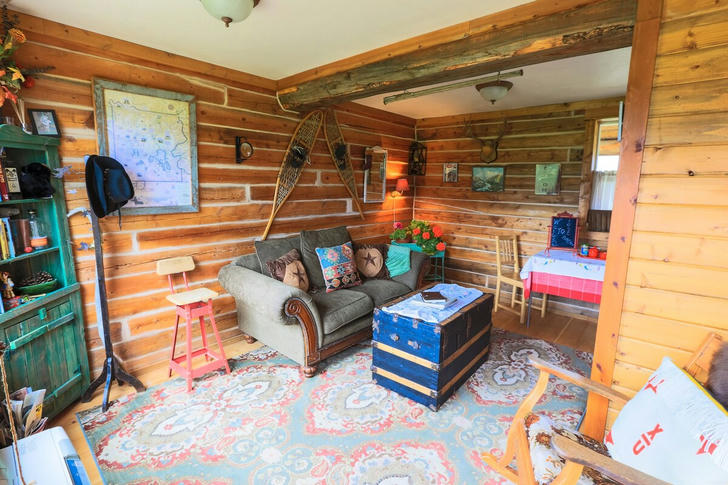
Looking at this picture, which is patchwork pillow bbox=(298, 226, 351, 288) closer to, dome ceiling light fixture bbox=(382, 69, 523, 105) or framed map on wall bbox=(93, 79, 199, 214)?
framed map on wall bbox=(93, 79, 199, 214)

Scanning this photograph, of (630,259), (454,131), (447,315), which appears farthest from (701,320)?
(454,131)

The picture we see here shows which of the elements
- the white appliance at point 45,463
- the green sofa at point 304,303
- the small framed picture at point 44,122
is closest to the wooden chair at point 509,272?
the green sofa at point 304,303

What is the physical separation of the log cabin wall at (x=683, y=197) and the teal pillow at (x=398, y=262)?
2324 millimetres

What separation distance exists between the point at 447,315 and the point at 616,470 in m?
1.43

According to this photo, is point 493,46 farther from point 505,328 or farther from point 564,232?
point 505,328

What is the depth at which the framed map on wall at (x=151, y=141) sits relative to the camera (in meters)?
2.53

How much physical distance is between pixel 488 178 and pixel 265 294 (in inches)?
136

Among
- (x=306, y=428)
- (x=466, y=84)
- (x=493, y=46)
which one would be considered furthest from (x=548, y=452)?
(x=466, y=84)

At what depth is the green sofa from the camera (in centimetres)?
271

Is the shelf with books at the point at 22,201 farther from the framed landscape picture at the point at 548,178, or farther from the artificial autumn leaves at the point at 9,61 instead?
the framed landscape picture at the point at 548,178

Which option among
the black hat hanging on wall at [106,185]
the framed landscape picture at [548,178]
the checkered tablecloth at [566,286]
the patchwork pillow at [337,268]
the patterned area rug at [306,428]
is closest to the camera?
the patterned area rug at [306,428]

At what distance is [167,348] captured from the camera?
9.94ft

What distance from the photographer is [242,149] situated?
10.8ft

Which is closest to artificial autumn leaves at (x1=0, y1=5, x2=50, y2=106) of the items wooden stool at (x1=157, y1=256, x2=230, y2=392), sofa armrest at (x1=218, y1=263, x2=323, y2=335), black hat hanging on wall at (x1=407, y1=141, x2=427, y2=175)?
wooden stool at (x1=157, y1=256, x2=230, y2=392)
